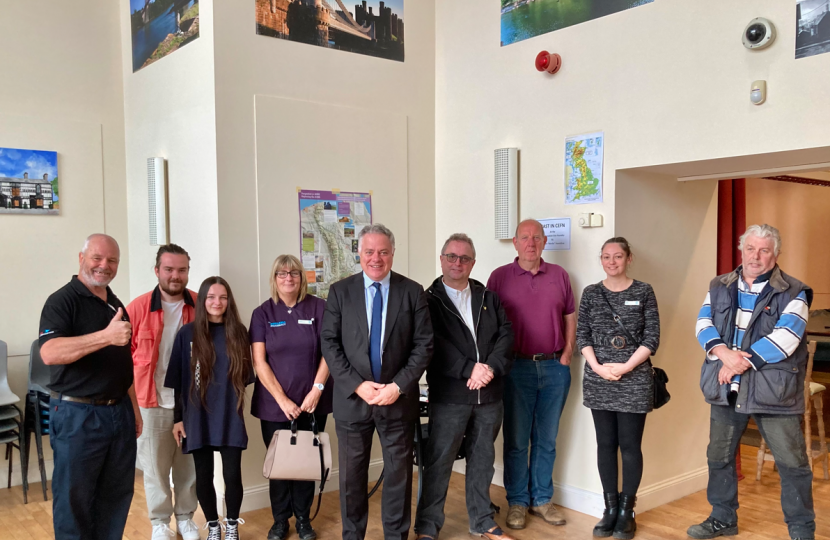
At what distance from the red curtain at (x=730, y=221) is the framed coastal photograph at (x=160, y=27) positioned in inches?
142

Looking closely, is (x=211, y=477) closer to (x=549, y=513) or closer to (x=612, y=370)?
(x=549, y=513)

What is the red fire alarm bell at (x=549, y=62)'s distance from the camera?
13.6 ft

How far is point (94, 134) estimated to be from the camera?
4.93m

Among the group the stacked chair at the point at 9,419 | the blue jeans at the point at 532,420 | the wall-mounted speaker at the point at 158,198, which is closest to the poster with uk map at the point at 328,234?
the wall-mounted speaker at the point at 158,198

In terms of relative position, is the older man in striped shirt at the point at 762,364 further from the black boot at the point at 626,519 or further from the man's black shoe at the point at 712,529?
the black boot at the point at 626,519

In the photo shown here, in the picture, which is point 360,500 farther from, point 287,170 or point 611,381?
point 287,170

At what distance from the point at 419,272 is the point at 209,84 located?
1.92 metres

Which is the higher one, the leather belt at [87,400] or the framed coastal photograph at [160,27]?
the framed coastal photograph at [160,27]

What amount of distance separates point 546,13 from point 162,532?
12.4 feet

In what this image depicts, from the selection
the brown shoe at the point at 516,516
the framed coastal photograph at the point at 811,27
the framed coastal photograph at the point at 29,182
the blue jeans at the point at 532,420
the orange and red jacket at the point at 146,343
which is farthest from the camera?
the framed coastal photograph at the point at 29,182

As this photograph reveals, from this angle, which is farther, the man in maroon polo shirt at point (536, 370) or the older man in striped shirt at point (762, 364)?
the man in maroon polo shirt at point (536, 370)

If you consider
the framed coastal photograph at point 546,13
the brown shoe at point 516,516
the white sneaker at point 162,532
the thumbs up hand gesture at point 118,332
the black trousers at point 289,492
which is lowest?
the brown shoe at point 516,516

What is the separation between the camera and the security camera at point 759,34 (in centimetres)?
323

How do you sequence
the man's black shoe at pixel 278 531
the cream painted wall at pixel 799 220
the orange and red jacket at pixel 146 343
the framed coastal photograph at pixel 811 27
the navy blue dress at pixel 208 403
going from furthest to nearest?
the cream painted wall at pixel 799 220 < the man's black shoe at pixel 278 531 < the orange and red jacket at pixel 146 343 < the navy blue dress at pixel 208 403 < the framed coastal photograph at pixel 811 27
